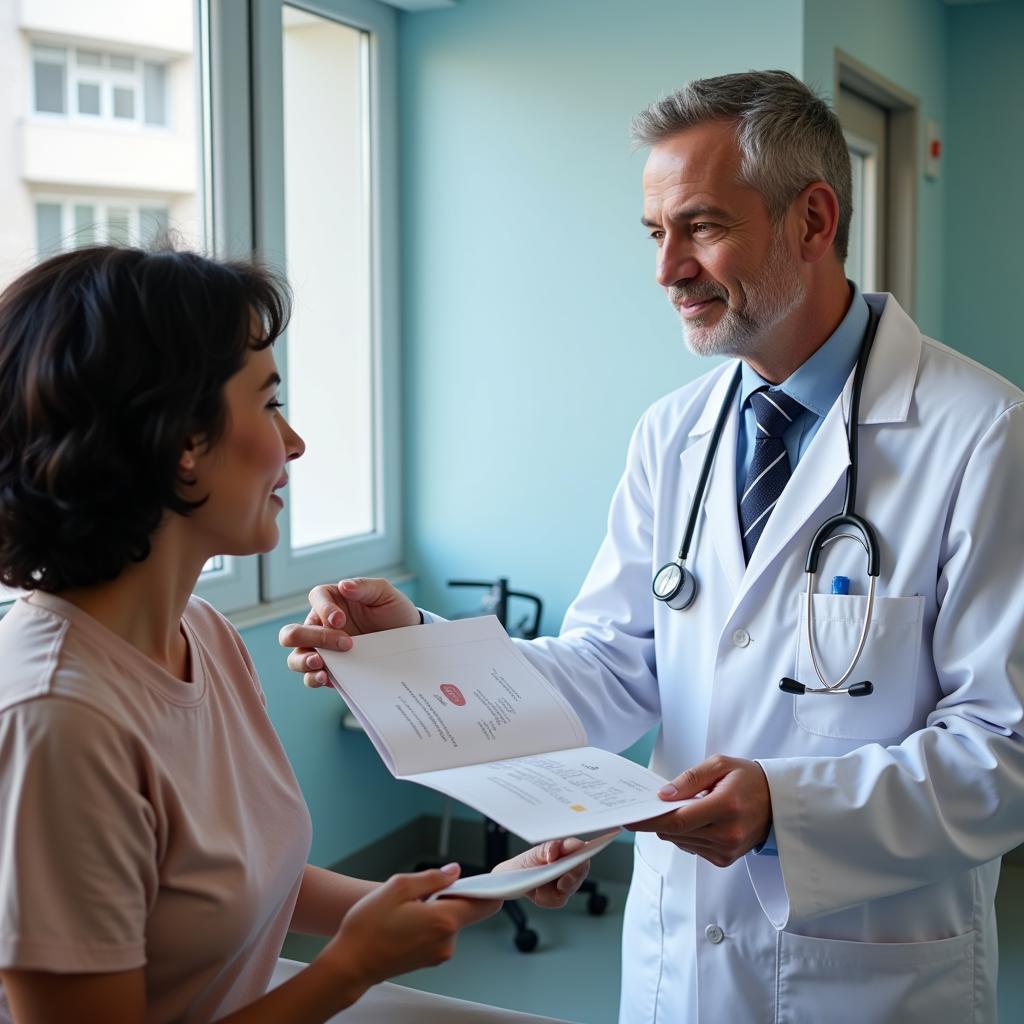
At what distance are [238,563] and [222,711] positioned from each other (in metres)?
1.72

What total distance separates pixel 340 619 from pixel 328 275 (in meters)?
1.98

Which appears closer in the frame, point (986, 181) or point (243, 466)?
point (243, 466)

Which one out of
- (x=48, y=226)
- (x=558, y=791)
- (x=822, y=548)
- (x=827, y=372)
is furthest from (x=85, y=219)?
(x=558, y=791)

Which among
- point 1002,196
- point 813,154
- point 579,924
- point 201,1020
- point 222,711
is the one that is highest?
point 1002,196

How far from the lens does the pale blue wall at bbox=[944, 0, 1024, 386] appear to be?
13.9ft

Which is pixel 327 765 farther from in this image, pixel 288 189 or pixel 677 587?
pixel 677 587

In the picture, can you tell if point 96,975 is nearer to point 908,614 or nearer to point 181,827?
point 181,827

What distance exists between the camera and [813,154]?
158 cm

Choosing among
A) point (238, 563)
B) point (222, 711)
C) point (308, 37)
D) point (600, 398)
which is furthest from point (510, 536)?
point (222, 711)

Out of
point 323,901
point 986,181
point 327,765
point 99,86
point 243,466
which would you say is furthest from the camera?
point 986,181

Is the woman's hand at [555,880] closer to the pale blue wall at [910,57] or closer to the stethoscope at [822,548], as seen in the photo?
the stethoscope at [822,548]

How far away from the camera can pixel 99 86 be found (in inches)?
95.4

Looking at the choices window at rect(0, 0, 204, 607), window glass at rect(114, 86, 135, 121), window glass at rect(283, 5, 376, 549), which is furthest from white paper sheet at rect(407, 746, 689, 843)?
window glass at rect(283, 5, 376, 549)

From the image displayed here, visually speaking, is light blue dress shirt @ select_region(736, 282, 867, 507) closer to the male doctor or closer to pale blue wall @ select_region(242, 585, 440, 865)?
the male doctor
